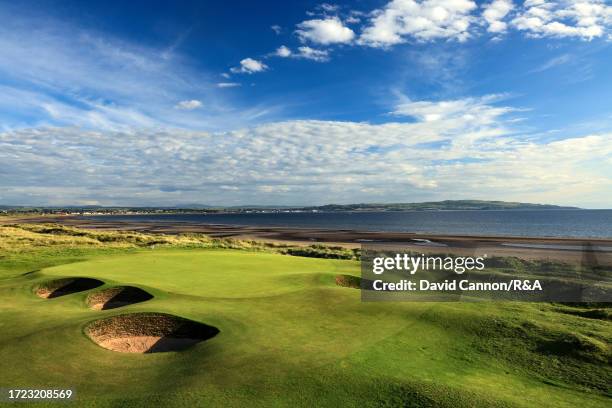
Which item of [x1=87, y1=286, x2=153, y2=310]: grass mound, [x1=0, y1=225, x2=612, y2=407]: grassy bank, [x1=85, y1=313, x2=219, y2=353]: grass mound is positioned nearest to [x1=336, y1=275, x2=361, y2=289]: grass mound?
[x1=0, y1=225, x2=612, y2=407]: grassy bank

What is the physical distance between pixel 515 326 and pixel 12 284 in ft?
72.2

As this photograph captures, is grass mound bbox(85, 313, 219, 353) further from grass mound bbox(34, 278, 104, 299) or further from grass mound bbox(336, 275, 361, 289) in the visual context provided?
grass mound bbox(336, 275, 361, 289)

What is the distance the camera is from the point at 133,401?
7.70m

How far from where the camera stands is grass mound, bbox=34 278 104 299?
18.3 m

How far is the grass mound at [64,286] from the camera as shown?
18328mm

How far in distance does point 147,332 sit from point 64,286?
8.73 m

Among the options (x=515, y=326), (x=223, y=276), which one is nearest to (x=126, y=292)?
(x=223, y=276)

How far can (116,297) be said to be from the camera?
1727 centimetres

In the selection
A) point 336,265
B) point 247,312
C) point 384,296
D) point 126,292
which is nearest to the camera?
point 247,312

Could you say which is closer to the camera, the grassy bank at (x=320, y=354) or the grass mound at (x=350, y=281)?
the grassy bank at (x=320, y=354)

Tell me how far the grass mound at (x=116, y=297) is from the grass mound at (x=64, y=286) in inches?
43.3

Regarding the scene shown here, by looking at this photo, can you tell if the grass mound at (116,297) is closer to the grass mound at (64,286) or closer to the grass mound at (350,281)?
the grass mound at (64,286)

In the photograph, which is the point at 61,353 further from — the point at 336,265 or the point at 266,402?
the point at 336,265

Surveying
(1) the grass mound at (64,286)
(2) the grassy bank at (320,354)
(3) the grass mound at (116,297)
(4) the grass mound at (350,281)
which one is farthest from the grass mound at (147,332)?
(4) the grass mound at (350,281)
